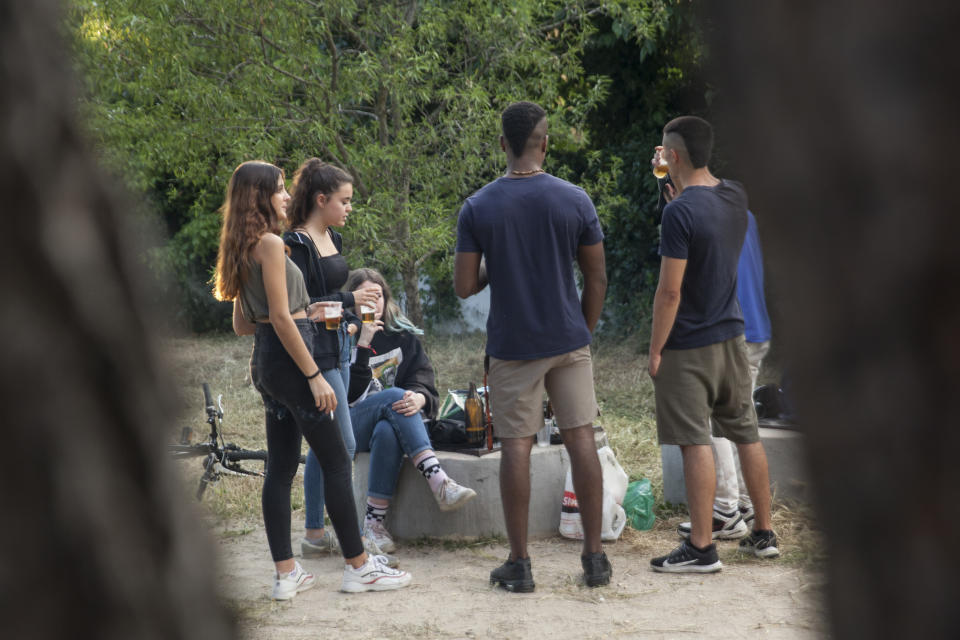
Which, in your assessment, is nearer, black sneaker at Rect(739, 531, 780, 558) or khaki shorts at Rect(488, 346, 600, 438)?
khaki shorts at Rect(488, 346, 600, 438)

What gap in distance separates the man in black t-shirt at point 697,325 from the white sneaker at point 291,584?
185 cm

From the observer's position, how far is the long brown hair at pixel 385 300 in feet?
19.2

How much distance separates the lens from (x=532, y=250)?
189 inches

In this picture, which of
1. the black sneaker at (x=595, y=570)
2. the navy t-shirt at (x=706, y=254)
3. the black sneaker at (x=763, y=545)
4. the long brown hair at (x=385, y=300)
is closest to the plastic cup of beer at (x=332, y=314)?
the long brown hair at (x=385, y=300)

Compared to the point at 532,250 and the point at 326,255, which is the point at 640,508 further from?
the point at 326,255

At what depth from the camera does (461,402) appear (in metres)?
6.19

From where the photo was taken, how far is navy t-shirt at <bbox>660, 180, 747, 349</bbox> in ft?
15.8

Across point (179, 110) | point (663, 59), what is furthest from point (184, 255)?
point (663, 59)

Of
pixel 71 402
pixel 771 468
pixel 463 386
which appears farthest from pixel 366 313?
pixel 463 386

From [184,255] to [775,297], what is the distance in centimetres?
1660

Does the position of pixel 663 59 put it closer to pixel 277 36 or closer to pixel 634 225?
pixel 634 225

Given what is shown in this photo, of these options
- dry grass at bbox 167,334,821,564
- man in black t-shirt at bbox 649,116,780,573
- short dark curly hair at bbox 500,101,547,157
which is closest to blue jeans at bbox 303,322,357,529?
dry grass at bbox 167,334,821,564

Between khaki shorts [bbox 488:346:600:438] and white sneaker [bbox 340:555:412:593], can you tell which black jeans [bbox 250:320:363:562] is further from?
khaki shorts [bbox 488:346:600:438]

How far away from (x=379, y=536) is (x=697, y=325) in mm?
2202
